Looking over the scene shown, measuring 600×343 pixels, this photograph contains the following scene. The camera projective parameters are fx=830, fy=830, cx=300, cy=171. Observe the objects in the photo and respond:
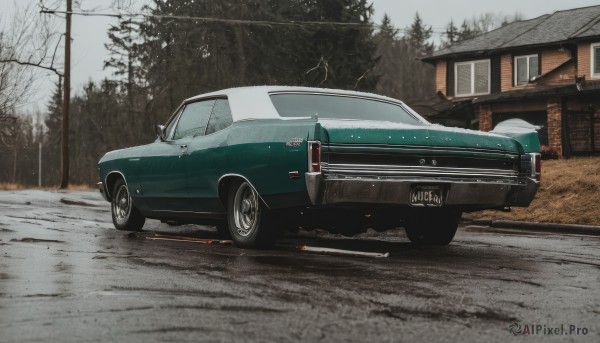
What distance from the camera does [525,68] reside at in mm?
34938

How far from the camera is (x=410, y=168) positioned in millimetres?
7297

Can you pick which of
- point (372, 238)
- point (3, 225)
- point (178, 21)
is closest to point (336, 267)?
point (372, 238)

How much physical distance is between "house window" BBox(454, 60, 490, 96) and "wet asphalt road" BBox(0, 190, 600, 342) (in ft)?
93.6

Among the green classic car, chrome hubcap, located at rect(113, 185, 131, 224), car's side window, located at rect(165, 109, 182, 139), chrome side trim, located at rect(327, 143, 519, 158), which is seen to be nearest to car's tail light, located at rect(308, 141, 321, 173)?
the green classic car

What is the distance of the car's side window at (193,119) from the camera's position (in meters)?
8.96

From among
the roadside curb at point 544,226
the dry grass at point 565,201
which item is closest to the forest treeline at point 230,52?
the dry grass at point 565,201

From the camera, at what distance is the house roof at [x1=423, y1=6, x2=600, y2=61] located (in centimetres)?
3312

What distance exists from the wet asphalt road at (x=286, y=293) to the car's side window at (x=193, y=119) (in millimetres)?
1285

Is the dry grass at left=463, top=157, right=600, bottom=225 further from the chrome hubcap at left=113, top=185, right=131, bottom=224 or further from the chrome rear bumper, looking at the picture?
the chrome hubcap at left=113, top=185, right=131, bottom=224

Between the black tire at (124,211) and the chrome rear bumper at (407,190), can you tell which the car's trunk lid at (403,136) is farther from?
the black tire at (124,211)

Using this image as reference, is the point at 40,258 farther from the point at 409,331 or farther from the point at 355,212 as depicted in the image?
the point at 409,331

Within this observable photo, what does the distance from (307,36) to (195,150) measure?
35.1 metres

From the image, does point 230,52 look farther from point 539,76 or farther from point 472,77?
point 539,76

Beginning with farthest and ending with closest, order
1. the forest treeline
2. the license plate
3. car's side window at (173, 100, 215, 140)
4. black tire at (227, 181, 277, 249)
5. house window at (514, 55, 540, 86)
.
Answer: the forest treeline < house window at (514, 55, 540, 86) < car's side window at (173, 100, 215, 140) < black tire at (227, 181, 277, 249) < the license plate
